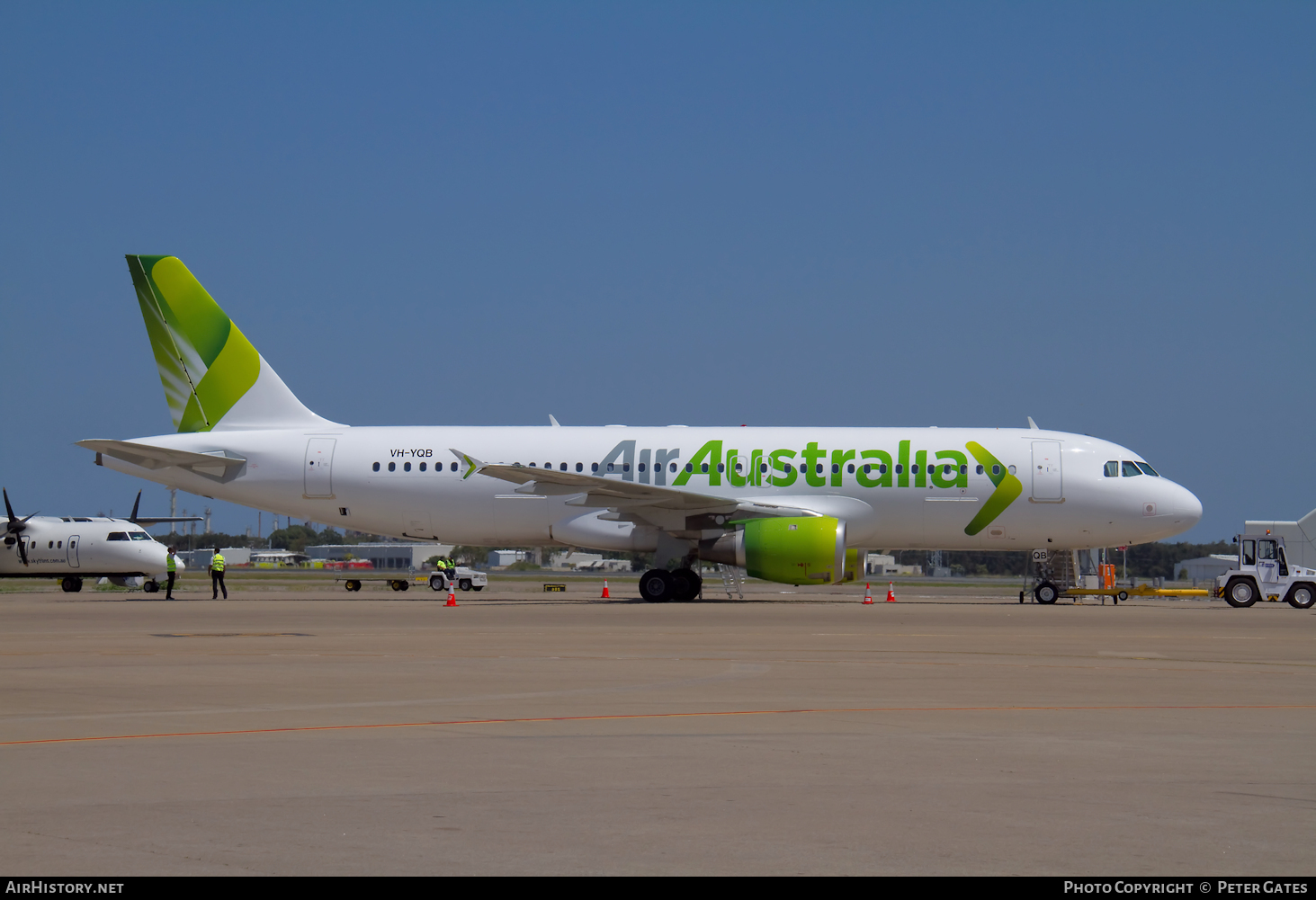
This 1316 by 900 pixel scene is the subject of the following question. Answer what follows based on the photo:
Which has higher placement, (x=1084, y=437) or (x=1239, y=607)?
(x=1084, y=437)

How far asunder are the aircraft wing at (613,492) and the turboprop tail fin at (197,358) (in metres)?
6.00

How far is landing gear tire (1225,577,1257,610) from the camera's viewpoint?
3181 centimetres

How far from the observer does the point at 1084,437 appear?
30.1 metres

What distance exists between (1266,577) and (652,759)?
2881 centimetres

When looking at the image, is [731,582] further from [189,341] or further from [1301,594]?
[189,341]

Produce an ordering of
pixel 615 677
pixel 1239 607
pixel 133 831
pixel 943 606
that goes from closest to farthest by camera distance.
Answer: pixel 133 831, pixel 615 677, pixel 943 606, pixel 1239 607

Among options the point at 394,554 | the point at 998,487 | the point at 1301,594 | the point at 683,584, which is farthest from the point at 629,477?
the point at 394,554

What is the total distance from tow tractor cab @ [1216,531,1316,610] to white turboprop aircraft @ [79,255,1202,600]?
3.08m

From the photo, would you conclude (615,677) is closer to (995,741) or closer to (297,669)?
(297,669)

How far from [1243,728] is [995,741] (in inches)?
77.8

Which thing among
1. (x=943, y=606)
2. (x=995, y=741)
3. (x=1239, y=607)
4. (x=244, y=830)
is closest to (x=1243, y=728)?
(x=995, y=741)

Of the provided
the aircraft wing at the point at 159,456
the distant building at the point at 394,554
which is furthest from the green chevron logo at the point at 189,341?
the distant building at the point at 394,554

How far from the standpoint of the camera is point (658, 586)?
29.1 meters

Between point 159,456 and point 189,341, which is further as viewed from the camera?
point 189,341
